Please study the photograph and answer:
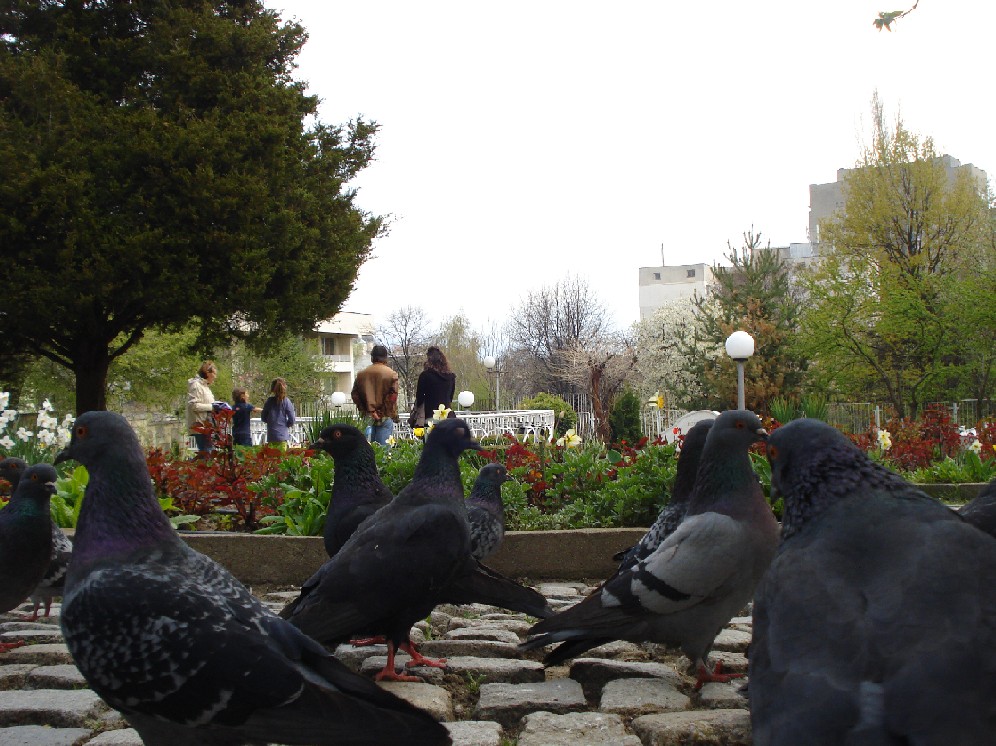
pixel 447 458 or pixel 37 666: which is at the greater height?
pixel 447 458

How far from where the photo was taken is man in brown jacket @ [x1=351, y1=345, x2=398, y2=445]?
10.4 meters

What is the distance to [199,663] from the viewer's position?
2.33 m

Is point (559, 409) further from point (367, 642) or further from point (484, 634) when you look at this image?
point (367, 642)

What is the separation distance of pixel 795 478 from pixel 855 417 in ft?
78.6

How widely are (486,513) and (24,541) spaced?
235 centimetres

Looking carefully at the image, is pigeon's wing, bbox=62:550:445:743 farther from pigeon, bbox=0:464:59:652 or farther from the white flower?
the white flower

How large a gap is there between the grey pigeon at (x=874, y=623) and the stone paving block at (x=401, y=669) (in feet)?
6.50

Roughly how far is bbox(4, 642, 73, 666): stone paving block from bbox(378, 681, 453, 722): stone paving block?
59.8 inches

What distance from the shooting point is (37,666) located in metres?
3.77

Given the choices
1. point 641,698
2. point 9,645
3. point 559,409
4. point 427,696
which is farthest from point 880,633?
point 559,409

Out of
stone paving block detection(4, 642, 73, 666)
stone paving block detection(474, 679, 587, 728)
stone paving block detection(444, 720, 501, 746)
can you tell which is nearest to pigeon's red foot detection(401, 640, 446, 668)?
stone paving block detection(474, 679, 587, 728)

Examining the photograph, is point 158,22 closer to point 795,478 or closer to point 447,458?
point 447,458

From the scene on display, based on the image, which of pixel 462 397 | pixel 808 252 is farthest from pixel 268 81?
pixel 808 252

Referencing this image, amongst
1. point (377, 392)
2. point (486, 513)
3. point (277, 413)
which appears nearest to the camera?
point (486, 513)
